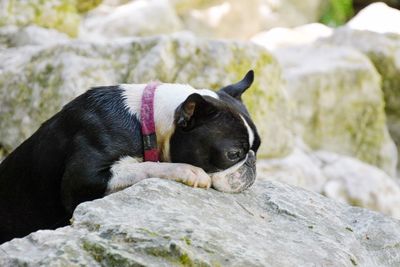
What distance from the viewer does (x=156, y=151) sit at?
387cm

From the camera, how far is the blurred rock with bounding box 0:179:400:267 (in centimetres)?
286

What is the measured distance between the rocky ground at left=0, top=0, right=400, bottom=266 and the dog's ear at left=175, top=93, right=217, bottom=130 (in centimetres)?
39

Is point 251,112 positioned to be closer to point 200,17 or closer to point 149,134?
point 149,134

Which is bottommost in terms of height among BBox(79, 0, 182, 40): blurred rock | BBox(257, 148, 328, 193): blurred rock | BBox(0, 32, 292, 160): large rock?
BBox(257, 148, 328, 193): blurred rock

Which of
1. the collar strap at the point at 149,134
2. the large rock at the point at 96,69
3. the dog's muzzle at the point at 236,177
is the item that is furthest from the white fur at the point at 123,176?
the large rock at the point at 96,69

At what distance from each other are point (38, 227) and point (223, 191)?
1036 millimetres

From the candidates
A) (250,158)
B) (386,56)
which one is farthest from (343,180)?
(250,158)

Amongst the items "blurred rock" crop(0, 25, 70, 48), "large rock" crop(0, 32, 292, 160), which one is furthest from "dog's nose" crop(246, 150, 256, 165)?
"blurred rock" crop(0, 25, 70, 48)

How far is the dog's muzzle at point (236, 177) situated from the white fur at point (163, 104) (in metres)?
0.28

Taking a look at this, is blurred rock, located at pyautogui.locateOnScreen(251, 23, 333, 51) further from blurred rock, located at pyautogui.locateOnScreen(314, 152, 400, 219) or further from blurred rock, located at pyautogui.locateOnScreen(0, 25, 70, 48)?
blurred rock, located at pyautogui.locateOnScreen(0, 25, 70, 48)

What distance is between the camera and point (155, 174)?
12.0 feet

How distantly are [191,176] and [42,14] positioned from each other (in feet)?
18.5

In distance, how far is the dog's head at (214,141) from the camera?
12.5ft

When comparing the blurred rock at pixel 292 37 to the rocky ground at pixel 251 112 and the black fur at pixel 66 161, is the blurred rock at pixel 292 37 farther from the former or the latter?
the black fur at pixel 66 161
